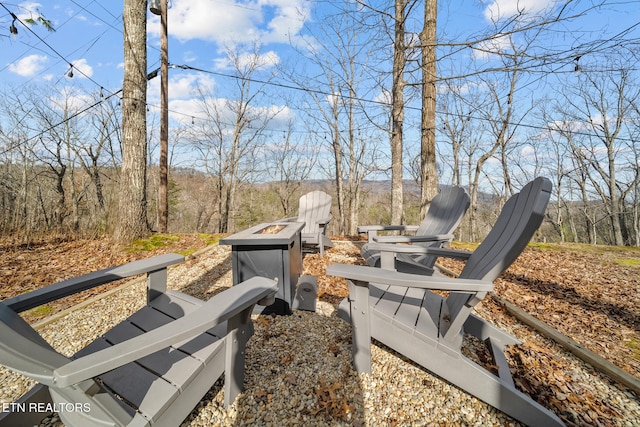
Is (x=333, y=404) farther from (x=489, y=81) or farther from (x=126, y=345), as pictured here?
(x=489, y=81)

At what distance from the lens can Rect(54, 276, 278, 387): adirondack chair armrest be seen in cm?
79

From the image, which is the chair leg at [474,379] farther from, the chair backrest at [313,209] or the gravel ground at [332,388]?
the chair backrest at [313,209]

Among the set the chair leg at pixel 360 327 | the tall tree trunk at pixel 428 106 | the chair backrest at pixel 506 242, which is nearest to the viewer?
the chair backrest at pixel 506 242

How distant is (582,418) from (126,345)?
6.88 feet

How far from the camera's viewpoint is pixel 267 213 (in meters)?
20.8

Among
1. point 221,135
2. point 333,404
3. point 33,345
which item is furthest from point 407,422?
point 221,135

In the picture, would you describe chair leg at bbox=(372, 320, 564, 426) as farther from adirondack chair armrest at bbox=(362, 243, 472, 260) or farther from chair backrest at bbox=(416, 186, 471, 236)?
chair backrest at bbox=(416, 186, 471, 236)

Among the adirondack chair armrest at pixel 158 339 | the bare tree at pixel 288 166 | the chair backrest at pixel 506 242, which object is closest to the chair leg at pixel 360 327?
the chair backrest at pixel 506 242

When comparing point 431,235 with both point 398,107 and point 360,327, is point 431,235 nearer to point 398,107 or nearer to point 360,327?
point 360,327

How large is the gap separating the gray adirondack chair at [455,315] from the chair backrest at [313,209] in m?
2.95

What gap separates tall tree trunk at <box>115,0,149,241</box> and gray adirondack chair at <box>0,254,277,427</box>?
3.73 metres

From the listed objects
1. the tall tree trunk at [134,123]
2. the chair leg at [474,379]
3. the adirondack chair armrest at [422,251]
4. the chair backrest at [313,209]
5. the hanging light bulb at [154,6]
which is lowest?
the chair leg at [474,379]

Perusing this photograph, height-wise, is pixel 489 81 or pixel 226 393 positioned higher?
pixel 489 81

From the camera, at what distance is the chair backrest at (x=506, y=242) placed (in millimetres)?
1304
